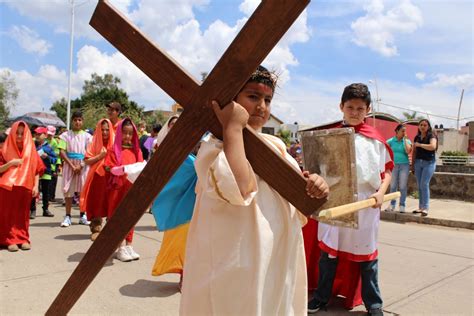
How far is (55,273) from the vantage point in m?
4.27

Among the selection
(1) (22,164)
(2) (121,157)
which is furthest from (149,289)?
(1) (22,164)

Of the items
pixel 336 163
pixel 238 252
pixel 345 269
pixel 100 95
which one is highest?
pixel 100 95

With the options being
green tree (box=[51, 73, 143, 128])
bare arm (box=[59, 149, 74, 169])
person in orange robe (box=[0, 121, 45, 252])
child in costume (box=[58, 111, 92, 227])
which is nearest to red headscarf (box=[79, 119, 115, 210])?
person in orange robe (box=[0, 121, 45, 252])

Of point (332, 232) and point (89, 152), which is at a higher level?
point (89, 152)

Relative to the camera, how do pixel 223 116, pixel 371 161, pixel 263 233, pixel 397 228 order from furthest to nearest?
pixel 397 228
pixel 371 161
pixel 263 233
pixel 223 116

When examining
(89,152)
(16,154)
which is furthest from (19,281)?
(89,152)

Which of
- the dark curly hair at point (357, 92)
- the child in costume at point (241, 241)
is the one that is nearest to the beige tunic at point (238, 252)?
the child in costume at point (241, 241)

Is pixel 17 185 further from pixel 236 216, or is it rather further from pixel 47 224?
pixel 236 216

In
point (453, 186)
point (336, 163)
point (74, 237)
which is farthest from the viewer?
point (453, 186)

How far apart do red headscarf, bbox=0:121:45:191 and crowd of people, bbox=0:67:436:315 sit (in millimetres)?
13

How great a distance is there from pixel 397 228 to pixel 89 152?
17.7ft

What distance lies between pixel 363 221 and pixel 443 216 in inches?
240

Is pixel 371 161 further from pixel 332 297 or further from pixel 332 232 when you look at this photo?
pixel 332 297

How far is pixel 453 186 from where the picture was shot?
10.7 metres
